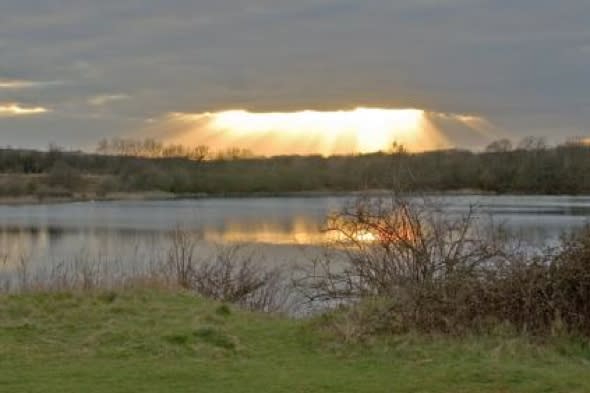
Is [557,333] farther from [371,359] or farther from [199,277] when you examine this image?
[199,277]

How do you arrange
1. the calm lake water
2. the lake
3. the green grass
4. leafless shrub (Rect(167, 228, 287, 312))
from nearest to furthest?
the green grass → leafless shrub (Rect(167, 228, 287, 312)) → the lake → the calm lake water

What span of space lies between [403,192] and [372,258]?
1.24 metres

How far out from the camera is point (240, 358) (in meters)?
7.93

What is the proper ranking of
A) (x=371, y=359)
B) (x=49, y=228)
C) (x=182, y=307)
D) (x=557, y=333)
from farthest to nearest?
(x=49, y=228)
(x=182, y=307)
(x=557, y=333)
(x=371, y=359)

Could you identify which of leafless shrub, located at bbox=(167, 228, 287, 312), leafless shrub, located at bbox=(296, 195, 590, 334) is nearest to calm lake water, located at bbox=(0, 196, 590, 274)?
leafless shrub, located at bbox=(167, 228, 287, 312)

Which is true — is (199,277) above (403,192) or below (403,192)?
below

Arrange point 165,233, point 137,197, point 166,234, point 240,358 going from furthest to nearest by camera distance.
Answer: point 137,197 → point 165,233 → point 166,234 → point 240,358

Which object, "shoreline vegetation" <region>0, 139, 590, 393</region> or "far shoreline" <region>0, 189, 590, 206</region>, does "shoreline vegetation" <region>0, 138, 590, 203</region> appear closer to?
"far shoreline" <region>0, 189, 590, 206</region>

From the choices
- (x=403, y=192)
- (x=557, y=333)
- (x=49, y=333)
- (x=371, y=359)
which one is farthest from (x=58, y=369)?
(x=403, y=192)

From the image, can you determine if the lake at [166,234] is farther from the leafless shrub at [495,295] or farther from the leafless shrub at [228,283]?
the leafless shrub at [495,295]

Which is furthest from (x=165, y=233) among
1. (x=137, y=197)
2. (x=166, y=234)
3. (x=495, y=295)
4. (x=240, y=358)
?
(x=137, y=197)

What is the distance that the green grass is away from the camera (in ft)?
21.9

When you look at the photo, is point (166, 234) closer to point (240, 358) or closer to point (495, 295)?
point (495, 295)

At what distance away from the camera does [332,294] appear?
13836 mm
